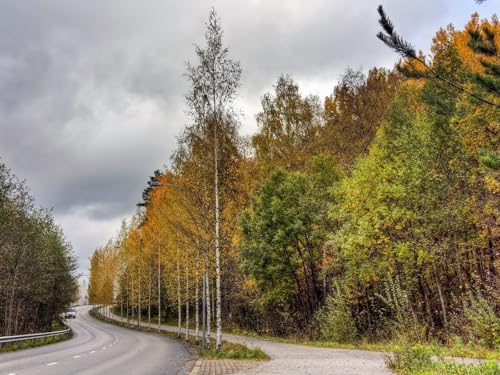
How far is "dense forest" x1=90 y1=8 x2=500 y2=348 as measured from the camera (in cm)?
1576

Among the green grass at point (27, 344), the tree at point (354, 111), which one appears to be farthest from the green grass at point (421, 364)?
the tree at point (354, 111)

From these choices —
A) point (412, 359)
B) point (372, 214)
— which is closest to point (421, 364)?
point (412, 359)

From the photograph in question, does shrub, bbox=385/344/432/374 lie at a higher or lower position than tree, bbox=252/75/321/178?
lower

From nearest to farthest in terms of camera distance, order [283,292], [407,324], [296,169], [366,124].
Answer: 1. [407,324]
2. [283,292]
3. [366,124]
4. [296,169]

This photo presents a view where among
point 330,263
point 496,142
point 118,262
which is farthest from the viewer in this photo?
point 118,262

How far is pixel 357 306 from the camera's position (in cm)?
2555

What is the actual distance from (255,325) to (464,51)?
26.6 m

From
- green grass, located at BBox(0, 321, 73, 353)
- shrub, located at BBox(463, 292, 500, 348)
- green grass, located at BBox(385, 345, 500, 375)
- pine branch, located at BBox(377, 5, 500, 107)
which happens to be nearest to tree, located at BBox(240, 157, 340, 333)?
shrub, located at BBox(463, 292, 500, 348)

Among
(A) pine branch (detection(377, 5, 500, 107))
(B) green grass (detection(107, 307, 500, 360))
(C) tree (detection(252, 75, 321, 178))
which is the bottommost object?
(B) green grass (detection(107, 307, 500, 360))

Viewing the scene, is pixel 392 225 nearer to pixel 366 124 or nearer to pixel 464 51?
pixel 464 51

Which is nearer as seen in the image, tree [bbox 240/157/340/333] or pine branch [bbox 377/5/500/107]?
pine branch [bbox 377/5/500/107]

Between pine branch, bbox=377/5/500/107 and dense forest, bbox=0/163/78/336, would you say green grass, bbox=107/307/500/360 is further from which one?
dense forest, bbox=0/163/78/336

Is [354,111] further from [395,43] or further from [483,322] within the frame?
[395,43]

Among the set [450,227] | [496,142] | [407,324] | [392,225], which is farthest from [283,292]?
[407,324]
